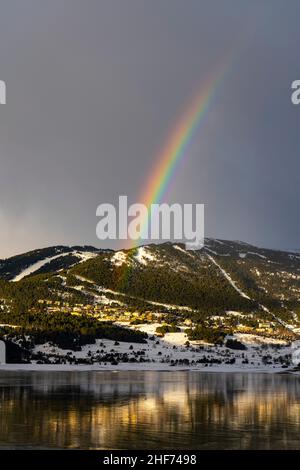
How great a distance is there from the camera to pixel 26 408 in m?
35.5

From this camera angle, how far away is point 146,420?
30.8m

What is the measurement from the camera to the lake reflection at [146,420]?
2406 centimetres

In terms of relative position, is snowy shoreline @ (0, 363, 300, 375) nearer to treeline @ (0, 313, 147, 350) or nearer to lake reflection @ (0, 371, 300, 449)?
treeline @ (0, 313, 147, 350)

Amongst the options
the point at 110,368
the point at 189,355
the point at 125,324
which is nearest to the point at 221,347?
the point at 189,355

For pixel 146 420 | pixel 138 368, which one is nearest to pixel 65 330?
pixel 138 368

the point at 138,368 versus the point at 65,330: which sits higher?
the point at 65,330

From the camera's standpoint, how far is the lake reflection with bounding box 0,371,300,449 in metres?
24.1

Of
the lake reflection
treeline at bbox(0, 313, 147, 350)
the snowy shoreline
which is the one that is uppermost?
treeline at bbox(0, 313, 147, 350)

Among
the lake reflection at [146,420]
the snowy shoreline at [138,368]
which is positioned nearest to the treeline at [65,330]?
the snowy shoreline at [138,368]

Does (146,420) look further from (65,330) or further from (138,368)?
(65,330)

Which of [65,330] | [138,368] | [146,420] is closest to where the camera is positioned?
[146,420]

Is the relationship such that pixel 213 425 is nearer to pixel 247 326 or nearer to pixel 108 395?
pixel 108 395

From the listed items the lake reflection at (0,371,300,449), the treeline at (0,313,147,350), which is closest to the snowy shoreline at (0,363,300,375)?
the treeline at (0,313,147,350)

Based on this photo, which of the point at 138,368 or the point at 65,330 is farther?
the point at 65,330
